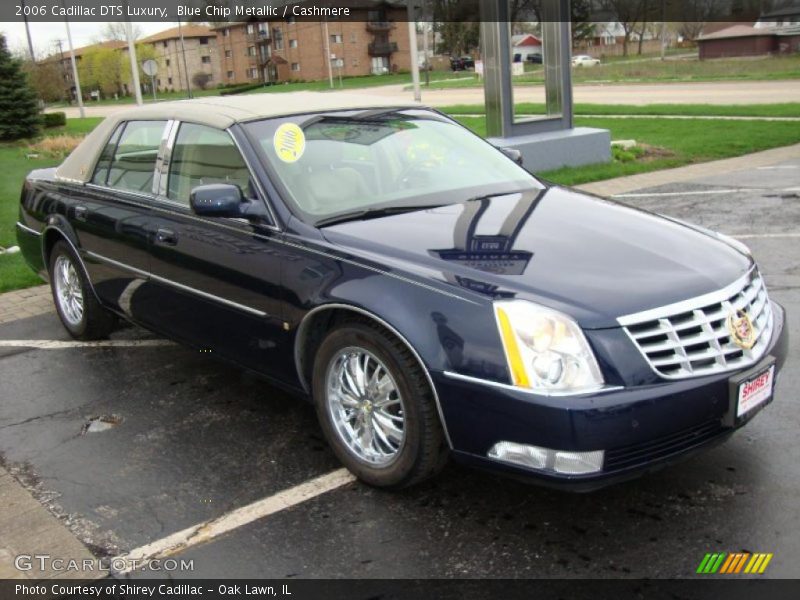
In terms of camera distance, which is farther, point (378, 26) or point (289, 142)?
point (378, 26)

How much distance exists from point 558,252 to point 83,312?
376 cm

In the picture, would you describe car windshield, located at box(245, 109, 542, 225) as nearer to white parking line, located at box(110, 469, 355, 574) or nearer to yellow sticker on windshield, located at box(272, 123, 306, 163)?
yellow sticker on windshield, located at box(272, 123, 306, 163)

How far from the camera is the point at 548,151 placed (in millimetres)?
12727

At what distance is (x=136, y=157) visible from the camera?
5266 mm

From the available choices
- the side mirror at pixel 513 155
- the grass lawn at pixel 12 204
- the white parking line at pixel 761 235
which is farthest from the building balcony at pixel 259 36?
the side mirror at pixel 513 155

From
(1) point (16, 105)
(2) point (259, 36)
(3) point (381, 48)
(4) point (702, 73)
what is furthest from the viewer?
(3) point (381, 48)

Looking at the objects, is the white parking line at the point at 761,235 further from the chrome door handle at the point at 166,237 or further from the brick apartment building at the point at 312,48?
the brick apartment building at the point at 312,48

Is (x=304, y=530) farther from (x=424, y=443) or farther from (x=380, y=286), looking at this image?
(x=380, y=286)

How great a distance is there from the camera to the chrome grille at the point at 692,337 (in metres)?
3.04

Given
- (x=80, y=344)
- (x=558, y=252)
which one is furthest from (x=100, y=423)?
(x=558, y=252)

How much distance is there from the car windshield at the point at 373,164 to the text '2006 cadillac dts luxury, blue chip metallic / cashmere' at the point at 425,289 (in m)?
0.01

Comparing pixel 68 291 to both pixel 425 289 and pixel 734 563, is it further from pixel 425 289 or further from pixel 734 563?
pixel 734 563

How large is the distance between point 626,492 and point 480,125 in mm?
18083

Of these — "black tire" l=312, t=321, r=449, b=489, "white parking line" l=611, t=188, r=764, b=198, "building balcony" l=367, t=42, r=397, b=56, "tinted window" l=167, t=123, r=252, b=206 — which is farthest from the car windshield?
"building balcony" l=367, t=42, r=397, b=56
